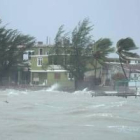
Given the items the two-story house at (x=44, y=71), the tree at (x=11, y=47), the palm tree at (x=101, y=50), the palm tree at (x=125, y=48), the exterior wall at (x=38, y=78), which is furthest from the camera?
the exterior wall at (x=38, y=78)

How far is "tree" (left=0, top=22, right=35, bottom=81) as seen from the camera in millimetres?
64125

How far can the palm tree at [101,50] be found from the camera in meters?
56.1

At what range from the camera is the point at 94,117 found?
18.2 meters

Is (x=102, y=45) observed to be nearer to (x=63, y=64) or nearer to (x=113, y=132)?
(x=63, y=64)

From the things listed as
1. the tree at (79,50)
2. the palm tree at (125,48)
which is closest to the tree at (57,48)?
the tree at (79,50)

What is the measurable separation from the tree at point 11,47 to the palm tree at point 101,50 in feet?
44.2

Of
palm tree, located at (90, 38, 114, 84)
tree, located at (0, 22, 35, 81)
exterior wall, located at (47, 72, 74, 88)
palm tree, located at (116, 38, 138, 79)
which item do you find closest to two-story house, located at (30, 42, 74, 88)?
exterior wall, located at (47, 72, 74, 88)

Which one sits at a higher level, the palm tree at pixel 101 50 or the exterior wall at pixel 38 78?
the palm tree at pixel 101 50

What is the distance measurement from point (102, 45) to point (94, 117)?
39.1m

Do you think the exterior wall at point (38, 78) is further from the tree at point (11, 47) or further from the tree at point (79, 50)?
the tree at point (79, 50)

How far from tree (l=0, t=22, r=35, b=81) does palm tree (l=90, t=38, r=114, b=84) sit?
531 inches

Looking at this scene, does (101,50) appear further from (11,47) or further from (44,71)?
(11,47)

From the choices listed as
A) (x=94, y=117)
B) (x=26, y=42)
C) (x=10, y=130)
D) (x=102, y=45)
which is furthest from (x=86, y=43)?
(x=10, y=130)

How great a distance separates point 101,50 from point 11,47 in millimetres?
15662
